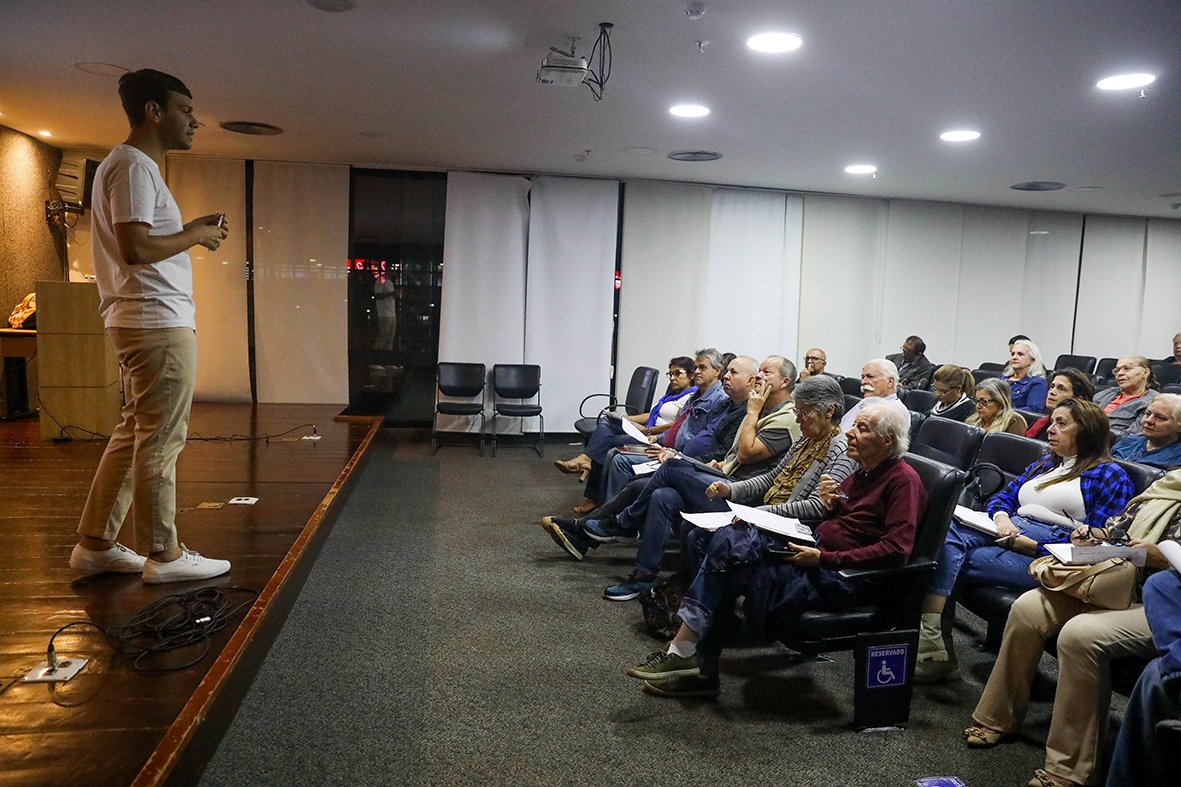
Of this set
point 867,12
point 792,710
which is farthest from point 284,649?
point 867,12

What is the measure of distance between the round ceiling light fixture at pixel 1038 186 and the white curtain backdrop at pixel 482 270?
511 cm

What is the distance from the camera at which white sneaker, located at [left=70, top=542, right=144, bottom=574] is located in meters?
2.76

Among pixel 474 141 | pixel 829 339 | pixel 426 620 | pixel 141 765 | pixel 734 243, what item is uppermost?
pixel 474 141

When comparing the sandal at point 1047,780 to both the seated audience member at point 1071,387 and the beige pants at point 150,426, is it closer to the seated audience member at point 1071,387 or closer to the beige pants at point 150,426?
the seated audience member at point 1071,387

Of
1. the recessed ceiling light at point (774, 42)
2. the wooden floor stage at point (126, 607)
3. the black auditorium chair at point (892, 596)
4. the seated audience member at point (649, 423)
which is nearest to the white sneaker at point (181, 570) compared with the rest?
the wooden floor stage at point (126, 607)

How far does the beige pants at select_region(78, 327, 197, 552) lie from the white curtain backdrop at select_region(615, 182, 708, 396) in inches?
263

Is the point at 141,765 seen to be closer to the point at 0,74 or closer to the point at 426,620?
the point at 426,620

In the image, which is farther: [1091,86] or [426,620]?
[1091,86]

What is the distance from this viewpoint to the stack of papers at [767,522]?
277 cm

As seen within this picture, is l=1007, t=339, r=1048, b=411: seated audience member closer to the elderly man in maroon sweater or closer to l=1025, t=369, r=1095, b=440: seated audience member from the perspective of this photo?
l=1025, t=369, r=1095, b=440: seated audience member

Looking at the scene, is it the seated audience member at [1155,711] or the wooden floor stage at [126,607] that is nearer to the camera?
the wooden floor stage at [126,607]

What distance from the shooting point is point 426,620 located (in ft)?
11.6

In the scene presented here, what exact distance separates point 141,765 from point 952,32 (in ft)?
14.4


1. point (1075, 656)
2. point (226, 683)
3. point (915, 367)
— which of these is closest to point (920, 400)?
point (915, 367)
